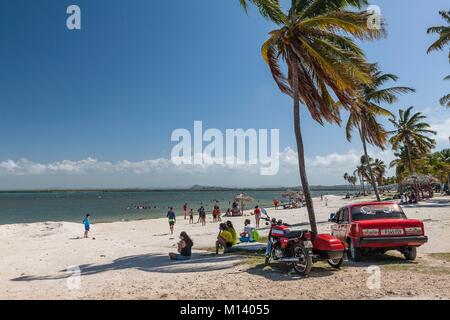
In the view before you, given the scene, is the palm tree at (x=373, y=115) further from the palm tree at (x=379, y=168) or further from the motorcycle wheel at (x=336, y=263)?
the palm tree at (x=379, y=168)

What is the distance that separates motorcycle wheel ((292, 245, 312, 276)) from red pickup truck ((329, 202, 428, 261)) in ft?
7.06

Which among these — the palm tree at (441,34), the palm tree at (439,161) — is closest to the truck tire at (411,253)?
the palm tree at (441,34)

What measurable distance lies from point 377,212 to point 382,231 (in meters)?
1.04

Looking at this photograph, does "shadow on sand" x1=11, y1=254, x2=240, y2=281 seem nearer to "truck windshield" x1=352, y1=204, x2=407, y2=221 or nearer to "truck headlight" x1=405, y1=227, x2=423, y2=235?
"truck windshield" x1=352, y1=204, x2=407, y2=221

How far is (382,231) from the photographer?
393 inches

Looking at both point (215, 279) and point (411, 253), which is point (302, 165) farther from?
point (215, 279)

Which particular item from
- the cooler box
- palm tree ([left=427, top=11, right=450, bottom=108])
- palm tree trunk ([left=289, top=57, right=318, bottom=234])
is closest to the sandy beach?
the cooler box

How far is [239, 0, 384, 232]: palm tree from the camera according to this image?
39.9 ft

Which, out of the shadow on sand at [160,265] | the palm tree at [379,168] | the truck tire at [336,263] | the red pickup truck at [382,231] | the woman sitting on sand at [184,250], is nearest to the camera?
the truck tire at [336,263]

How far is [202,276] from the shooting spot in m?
9.44

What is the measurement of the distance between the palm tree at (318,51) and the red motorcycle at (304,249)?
3.29m

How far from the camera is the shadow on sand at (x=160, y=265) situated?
1059 cm

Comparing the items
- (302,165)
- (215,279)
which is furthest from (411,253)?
(215,279)
